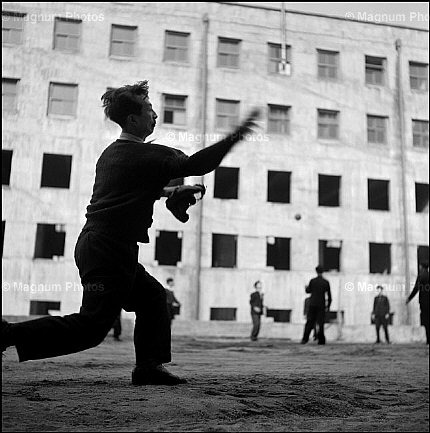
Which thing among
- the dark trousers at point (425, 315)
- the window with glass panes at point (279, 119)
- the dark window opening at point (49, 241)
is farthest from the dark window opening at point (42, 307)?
the dark trousers at point (425, 315)

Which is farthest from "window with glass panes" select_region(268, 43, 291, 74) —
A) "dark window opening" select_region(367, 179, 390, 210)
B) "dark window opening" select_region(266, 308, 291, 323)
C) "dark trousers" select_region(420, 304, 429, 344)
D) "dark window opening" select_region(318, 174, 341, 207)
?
"dark trousers" select_region(420, 304, 429, 344)

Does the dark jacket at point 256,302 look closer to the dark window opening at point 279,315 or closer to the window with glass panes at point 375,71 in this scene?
the dark window opening at point 279,315

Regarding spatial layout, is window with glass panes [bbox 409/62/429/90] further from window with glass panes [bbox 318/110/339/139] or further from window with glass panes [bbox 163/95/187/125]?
window with glass panes [bbox 163/95/187/125]

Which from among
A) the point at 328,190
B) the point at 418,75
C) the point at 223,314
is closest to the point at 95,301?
the point at 223,314

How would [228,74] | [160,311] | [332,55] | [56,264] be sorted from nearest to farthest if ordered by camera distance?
[160,311] → [56,264] → [228,74] → [332,55]

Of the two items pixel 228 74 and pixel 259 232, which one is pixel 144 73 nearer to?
pixel 228 74

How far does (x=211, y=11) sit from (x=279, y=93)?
17.8 feet

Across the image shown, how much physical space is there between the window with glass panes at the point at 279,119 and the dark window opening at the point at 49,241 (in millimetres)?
11498

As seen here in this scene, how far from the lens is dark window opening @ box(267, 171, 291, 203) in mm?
30175

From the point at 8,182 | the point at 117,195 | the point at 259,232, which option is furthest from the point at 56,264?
the point at 117,195

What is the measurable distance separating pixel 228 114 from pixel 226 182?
3449 millimetres

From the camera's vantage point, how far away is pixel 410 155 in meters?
31.2

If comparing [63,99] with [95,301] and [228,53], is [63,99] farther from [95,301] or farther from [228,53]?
[95,301]

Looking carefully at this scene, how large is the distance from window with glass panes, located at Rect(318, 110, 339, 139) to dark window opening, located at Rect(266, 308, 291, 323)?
364 inches
